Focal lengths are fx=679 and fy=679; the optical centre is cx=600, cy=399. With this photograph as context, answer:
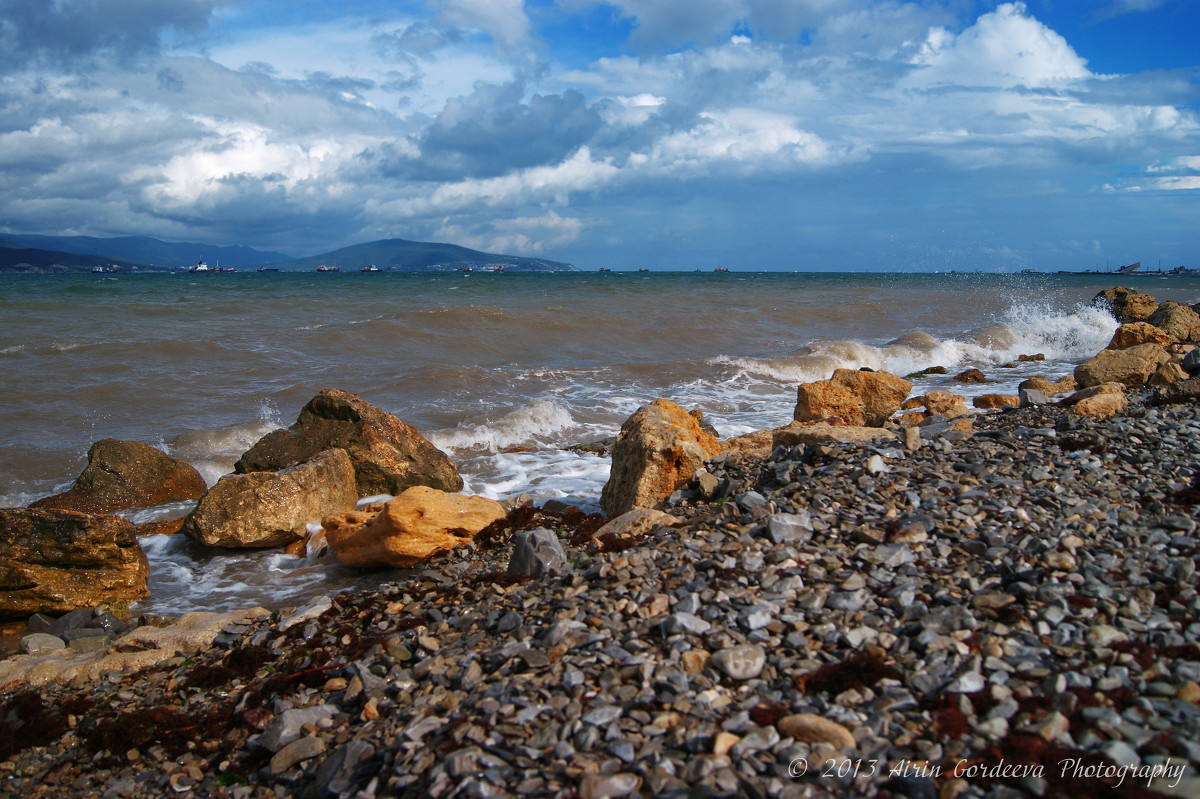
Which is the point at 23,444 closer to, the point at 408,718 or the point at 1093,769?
the point at 408,718

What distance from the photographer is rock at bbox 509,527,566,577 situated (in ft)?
16.0

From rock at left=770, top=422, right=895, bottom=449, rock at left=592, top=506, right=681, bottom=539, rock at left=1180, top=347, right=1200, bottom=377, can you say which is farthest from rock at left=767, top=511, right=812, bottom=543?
rock at left=1180, top=347, right=1200, bottom=377

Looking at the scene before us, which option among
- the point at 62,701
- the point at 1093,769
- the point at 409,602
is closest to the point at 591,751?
the point at 1093,769

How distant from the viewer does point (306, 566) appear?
22.9 ft

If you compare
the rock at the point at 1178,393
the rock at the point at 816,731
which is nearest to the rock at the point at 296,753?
the rock at the point at 816,731

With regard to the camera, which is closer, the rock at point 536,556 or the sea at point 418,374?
the rock at point 536,556

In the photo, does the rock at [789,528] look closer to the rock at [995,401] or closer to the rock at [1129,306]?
the rock at [995,401]

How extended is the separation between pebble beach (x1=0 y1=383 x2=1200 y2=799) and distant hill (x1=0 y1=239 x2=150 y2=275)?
99737 millimetres

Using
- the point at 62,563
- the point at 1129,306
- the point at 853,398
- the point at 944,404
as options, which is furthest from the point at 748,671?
A: the point at 1129,306

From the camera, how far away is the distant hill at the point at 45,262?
86188 mm

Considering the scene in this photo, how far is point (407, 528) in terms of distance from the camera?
6406 mm

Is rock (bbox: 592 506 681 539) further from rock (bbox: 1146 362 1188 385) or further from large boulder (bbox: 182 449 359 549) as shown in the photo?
rock (bbox: 1146 362 1188 385)

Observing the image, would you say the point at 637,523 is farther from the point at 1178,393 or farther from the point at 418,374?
the point at 418,374

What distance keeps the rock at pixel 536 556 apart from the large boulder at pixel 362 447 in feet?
12.7
